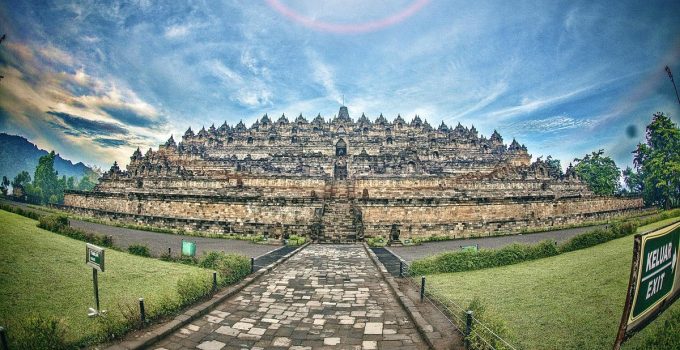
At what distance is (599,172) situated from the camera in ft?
148

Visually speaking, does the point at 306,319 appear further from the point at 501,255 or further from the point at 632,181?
the point at 632,181

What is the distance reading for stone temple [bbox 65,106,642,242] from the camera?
72.3 ft

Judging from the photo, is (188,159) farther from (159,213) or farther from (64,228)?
(64,228)

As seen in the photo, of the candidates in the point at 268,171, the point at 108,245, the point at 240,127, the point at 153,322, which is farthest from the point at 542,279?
the point at 240,127

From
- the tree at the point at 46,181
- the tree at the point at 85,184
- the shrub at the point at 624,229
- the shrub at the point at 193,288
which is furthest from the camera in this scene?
the tree at the point at 85,184

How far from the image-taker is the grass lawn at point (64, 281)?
17.2 feet

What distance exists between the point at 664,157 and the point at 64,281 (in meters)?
47.5

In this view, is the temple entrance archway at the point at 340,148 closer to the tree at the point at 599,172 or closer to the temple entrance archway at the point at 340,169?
the temple entrance archway at the point at 340,169

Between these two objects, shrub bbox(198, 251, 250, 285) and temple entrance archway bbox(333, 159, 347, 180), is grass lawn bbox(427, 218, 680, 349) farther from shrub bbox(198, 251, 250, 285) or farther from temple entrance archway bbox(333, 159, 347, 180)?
temple entrance archway bbox(333, 159, 347, 180)

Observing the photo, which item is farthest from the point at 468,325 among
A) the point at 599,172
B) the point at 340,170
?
the point at 599,172

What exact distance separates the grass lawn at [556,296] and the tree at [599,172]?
4434 cm

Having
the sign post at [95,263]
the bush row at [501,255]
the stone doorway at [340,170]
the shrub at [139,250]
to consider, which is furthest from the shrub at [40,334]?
the stone doorway at [340,170]

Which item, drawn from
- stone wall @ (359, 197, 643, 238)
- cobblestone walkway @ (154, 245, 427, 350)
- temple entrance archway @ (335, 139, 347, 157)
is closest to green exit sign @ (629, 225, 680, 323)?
cobblestone walkway @ (154, 245, 427, 350)

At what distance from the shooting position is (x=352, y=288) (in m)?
8.81
